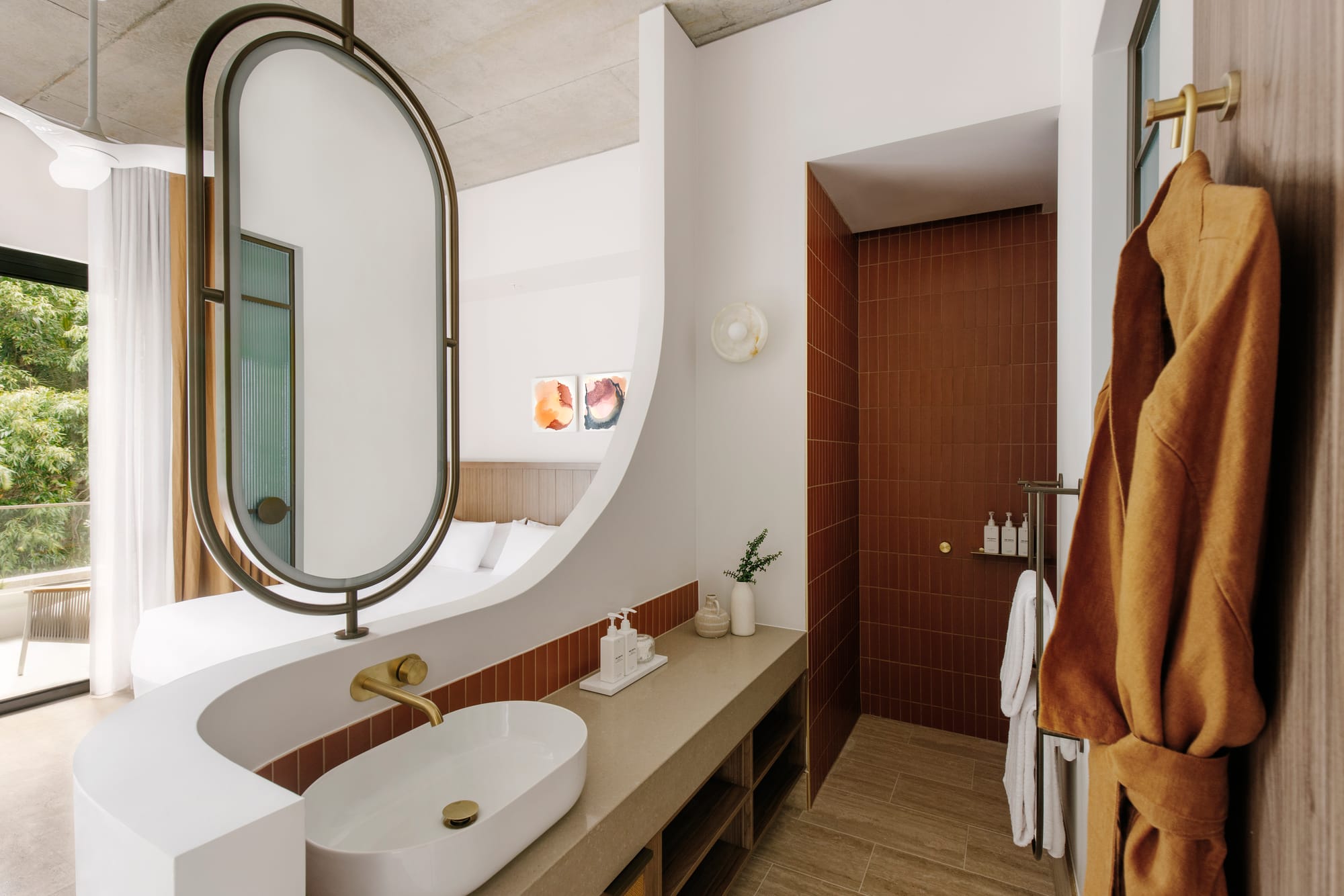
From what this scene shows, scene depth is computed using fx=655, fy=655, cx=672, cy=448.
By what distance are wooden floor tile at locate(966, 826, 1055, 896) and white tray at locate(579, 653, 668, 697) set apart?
1.18m

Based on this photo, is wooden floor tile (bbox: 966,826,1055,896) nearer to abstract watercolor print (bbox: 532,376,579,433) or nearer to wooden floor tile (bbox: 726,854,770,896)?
wooden floor tile (bbox: 726,854,770,896)

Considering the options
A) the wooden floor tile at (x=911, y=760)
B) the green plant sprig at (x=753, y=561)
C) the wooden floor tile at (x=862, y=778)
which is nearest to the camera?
the green plant sprig at (x=753, y=561)

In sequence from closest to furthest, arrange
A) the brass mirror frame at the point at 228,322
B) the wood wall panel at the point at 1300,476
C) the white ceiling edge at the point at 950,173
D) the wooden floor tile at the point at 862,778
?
the wood wall panel at the point at 1300,476 < the brass mirror frame at the point at 228,322 < the white ceiling edge at the point at 950,173 < the wooden floor tile at the point at 862,778

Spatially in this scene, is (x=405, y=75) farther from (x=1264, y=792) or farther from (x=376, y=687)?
(x=1264, y=792)

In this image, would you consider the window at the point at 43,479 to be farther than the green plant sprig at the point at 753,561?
Yes

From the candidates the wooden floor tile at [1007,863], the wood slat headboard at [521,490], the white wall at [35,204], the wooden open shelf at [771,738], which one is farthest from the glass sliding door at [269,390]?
the white wall at [35,204]

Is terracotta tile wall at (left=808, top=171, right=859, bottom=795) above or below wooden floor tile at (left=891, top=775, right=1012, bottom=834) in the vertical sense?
above

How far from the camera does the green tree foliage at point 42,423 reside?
3143 mm

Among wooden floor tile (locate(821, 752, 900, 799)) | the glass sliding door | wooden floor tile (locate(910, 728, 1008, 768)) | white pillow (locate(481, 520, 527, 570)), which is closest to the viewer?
the glass sliding door

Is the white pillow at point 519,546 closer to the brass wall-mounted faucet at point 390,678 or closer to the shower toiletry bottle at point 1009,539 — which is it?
the brass wall-mounted faucet at point 390,678

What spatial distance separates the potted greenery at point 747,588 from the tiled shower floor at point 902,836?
628mm

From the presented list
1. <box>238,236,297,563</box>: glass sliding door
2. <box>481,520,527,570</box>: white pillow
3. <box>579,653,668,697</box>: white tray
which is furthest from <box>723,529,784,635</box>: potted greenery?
<box>481,520,527,570</box>: white pillow

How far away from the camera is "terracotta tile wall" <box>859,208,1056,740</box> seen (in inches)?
112

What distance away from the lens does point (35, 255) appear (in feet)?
10.7
